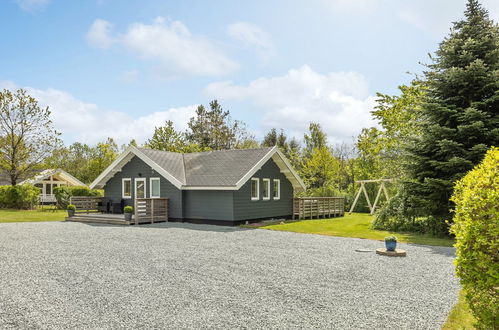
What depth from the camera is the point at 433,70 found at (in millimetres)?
15859

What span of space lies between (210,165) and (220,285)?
14805mm

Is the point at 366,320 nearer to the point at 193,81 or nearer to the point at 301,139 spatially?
the point at 193,81

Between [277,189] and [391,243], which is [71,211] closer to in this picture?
[277,189]

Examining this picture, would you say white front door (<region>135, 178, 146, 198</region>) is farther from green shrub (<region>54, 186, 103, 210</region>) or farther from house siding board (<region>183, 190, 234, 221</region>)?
green shrub (<region>54, 186, 103, 210</region>)

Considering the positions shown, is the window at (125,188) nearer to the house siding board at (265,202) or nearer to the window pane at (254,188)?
the house siding board at (265,202)

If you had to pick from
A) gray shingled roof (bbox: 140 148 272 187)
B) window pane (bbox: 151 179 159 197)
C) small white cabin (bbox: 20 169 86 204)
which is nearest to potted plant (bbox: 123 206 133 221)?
window pane (bbox: 151 179 159 197)

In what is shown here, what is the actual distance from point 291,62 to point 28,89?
26960 mm

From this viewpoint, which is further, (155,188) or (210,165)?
(210,165)

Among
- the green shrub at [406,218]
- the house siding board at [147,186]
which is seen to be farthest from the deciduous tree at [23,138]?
the green shrub at [406,218]

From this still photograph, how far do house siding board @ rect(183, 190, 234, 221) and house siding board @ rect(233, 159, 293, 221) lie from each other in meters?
0.41

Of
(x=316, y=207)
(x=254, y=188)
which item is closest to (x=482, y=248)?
(x=254, y=188)

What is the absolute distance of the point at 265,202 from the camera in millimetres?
21031

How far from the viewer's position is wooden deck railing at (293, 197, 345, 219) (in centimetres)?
2309

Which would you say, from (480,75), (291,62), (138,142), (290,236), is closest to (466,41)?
(480,75)
